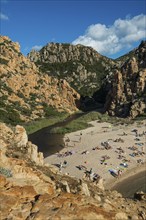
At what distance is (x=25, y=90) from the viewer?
314ft

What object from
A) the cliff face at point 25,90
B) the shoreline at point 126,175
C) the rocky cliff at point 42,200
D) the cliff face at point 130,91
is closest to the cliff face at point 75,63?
the cliff face at point 25,90

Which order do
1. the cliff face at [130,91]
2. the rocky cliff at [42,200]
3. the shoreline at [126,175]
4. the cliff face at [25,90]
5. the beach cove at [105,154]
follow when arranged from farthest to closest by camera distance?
the cliff face at [25,90]
the cliff face at [130,91]
the beach cove at [105,154]
the shoreline at [126,175]
the rocky cliff at [42,200]

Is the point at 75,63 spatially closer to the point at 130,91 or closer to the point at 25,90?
the point at 25,90

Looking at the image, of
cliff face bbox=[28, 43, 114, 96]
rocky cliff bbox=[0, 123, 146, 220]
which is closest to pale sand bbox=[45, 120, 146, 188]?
rocky cliff bbox=[0, 123, 146, 220]

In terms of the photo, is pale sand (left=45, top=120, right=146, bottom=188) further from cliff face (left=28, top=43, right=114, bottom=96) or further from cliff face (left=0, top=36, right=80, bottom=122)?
cliff face (left=28, top=43, right=114, bottom=96)

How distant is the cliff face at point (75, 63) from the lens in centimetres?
16150

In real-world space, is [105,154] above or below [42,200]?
below

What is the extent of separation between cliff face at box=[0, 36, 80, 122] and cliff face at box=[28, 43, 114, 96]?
144 feet

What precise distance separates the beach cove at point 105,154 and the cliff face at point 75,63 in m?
99.3

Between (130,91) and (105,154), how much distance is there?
Answer: 54764 mm

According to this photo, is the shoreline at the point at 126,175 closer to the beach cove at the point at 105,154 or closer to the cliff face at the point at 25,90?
the beach cove at the point at 105,154

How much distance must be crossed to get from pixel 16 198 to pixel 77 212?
7.60 feet

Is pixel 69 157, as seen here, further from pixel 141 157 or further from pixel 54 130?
pixel 54 130

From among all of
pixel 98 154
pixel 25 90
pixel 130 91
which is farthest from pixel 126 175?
pixel 25 90
